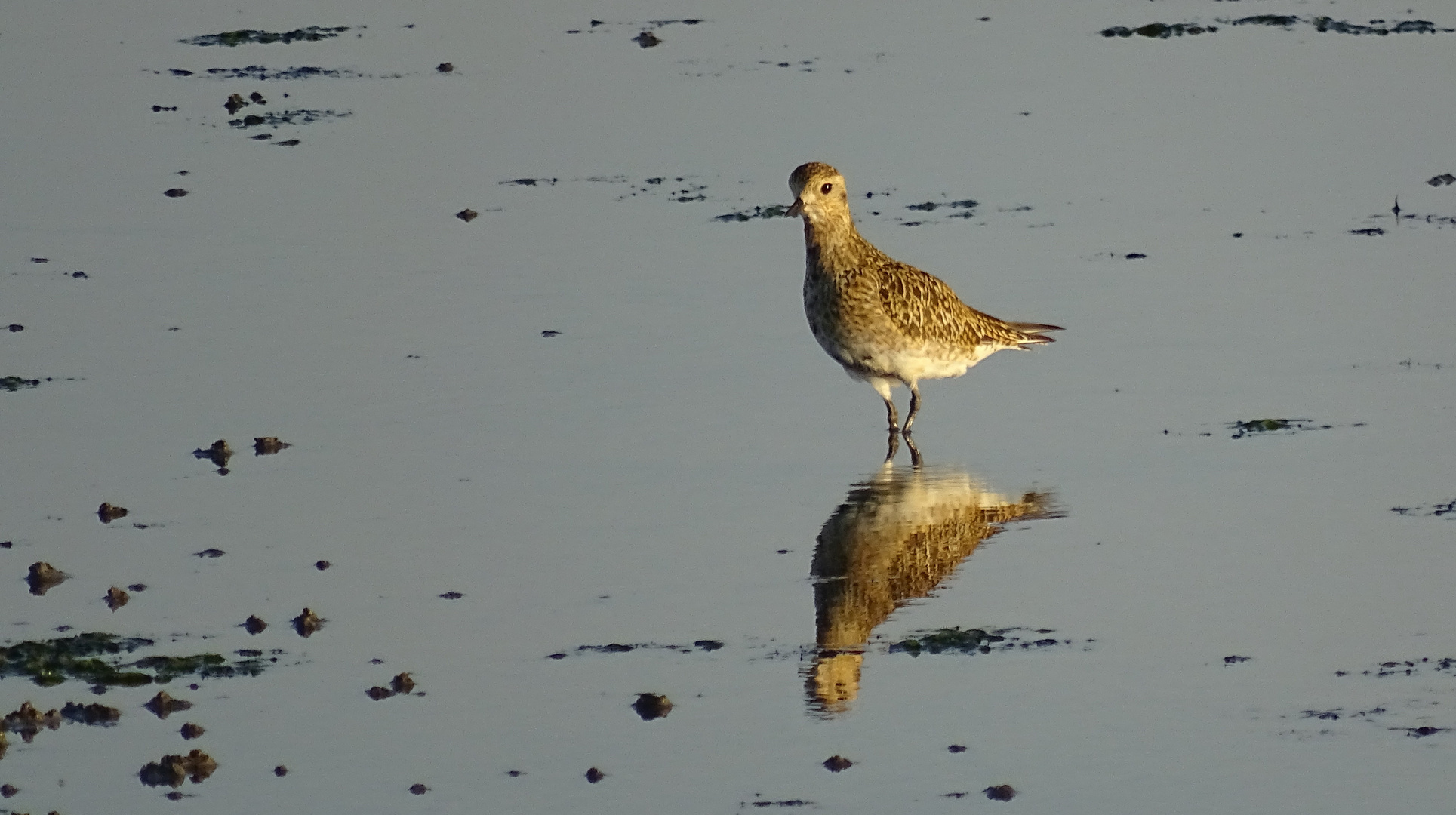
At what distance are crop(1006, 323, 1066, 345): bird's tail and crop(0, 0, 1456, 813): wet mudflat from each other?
7.2 inches

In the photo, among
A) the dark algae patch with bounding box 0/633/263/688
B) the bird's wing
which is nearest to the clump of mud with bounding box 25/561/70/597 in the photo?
the dark algae patch with bounding box 0/633/263/688

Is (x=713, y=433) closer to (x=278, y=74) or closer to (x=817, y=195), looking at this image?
(x=817, y=195)

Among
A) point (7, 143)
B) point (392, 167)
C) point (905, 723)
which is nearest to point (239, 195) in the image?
point (392, 167)

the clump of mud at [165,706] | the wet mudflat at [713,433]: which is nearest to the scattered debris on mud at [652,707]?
the wet mudflat at [713,433]

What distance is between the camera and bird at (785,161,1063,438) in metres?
14.3

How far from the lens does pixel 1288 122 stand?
2022cm

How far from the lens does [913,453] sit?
1351 cm

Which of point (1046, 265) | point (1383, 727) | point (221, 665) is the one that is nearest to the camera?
point (1383, 727)

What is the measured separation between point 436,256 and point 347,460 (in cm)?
438

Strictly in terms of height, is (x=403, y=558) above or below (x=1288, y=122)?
below

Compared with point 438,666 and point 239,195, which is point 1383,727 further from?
point 239,195

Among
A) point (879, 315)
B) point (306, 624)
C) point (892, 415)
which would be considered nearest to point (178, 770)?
point (306, 624)

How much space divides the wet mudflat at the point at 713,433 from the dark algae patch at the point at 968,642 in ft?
0.09

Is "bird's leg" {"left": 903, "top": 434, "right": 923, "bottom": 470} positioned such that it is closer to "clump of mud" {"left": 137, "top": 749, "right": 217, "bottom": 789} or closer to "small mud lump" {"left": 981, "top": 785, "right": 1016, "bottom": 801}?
"small mud lump" {"left": 981, "top": 785, "right": 1016, "bottom": 801}
